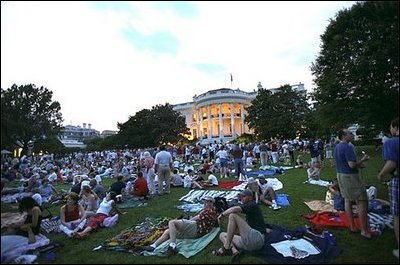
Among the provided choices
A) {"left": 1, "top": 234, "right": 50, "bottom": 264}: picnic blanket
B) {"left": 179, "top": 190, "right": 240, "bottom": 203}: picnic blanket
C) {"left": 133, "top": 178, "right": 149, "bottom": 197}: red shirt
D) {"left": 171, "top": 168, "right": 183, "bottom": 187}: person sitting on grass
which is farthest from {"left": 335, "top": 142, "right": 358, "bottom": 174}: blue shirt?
{"left": 171, "top": 168, "right": 183, "bottom": 187}: person sitting on grass

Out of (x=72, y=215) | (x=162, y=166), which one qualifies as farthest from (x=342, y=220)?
(x=162, y=166)

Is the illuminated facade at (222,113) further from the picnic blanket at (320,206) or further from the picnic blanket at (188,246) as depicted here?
the picnic blanket at (188,246)

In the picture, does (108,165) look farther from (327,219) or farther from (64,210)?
(327,219)

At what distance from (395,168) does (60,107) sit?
50947 millimetres

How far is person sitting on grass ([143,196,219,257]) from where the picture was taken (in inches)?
232

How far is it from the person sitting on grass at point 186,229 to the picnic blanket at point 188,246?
0.10m

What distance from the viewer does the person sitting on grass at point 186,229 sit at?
589cm

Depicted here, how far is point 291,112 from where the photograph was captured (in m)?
41.2

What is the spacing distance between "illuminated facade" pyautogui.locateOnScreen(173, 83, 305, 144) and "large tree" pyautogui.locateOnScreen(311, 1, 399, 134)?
44676 mm

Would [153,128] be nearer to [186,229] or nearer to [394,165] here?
[186,229]

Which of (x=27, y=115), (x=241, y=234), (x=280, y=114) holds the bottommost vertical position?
(x=241, y=234)

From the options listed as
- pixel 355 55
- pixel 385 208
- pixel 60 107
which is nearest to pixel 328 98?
pixel 355 55

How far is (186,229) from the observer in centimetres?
633

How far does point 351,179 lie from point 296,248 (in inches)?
68.0
